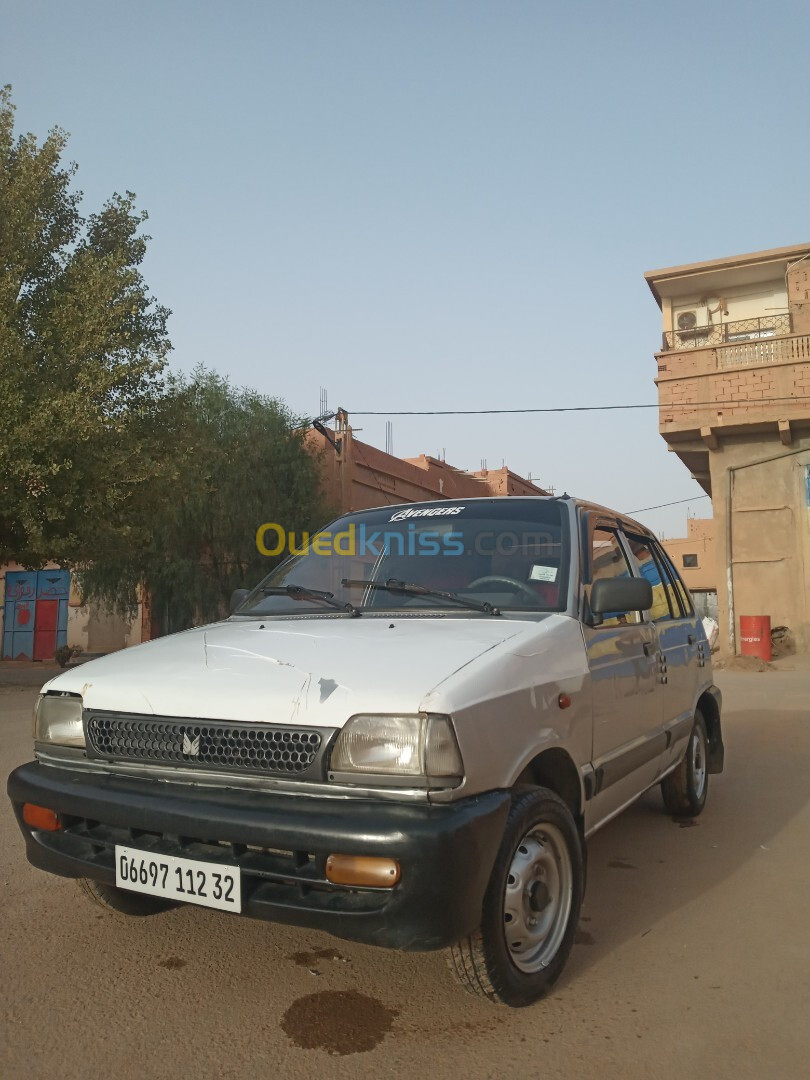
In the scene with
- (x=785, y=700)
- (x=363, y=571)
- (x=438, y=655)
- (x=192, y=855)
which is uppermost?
(x=363, y=571)

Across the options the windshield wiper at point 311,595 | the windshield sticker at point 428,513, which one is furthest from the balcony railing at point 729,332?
the windshield wiper at point 311,595

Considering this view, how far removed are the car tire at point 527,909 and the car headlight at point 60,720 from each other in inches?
56.6

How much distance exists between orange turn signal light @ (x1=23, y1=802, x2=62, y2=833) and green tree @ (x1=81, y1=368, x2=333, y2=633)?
21.0 m

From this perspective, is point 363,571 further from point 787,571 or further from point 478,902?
point 787,571

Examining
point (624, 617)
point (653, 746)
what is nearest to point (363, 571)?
point (624, 617)

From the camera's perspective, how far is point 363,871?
2.19 metres

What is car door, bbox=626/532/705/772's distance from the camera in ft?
13.7

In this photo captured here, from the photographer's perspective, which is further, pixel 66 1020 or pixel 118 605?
pixel 118 605

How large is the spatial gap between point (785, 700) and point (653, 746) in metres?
8.06

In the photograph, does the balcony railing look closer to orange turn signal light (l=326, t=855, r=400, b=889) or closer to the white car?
the white car

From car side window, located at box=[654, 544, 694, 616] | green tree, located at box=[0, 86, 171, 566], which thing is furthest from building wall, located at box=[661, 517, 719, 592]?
car side window, located at box=[654, 544, 694, 616]

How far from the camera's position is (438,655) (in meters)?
2.56

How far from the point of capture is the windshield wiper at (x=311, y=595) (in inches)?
133

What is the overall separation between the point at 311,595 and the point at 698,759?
281 cm
